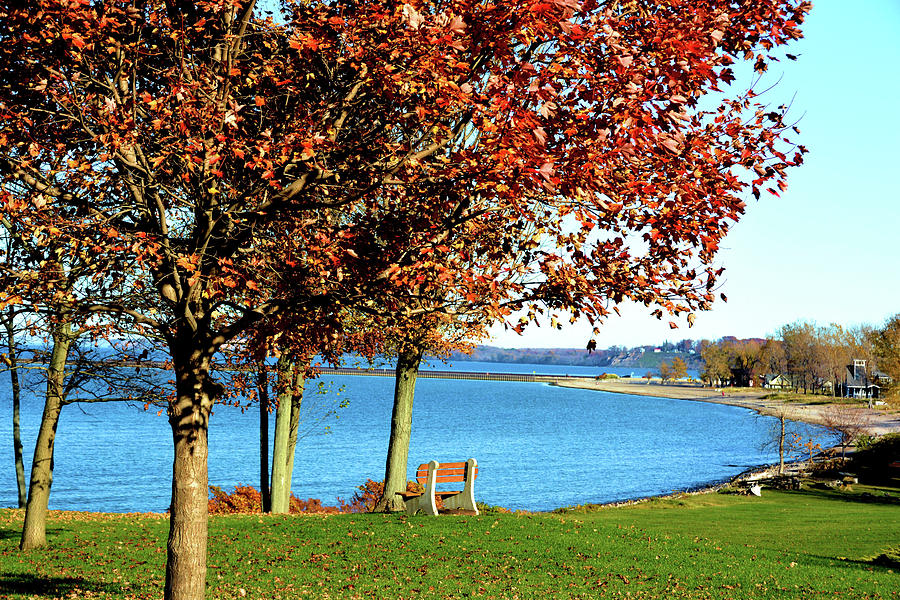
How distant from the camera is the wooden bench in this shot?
1739 centimetres

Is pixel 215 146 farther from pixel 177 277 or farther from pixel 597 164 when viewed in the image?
pixel 597 164

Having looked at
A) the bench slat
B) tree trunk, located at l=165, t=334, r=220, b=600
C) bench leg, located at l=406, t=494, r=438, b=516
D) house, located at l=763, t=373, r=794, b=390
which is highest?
tree trunk, located at l=165, t=334, r=220, b=600

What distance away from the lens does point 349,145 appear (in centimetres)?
672

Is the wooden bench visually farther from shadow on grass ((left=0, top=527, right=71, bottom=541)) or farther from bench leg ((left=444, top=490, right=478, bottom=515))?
shadow on grass ((left=0, top=527, right=71, bottom=541))

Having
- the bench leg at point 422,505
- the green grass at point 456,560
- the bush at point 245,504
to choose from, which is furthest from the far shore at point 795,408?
the bench leg at point 422,505

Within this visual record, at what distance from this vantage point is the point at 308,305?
713 centimetres

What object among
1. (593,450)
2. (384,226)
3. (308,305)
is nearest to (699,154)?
(384,226)

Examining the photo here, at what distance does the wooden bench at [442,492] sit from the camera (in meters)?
17.4

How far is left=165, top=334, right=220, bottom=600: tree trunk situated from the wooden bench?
33.6ft

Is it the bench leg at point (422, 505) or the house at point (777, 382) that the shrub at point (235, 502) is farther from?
the house at point (777, 382)

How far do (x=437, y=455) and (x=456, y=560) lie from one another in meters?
45.9

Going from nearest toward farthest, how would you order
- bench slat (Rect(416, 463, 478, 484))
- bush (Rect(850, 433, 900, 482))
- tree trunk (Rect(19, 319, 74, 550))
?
tree trunk (Rect(19, 319, 74, 550))
bench slat (Rect(416, 463, 478, 484))
bush (Rect(850, 433, 900, 482))

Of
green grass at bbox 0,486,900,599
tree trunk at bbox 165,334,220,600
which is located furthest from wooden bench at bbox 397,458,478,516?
tree trunk at bbox 165,334,220,600

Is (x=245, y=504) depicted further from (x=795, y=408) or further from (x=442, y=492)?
(x=795, y=408)
